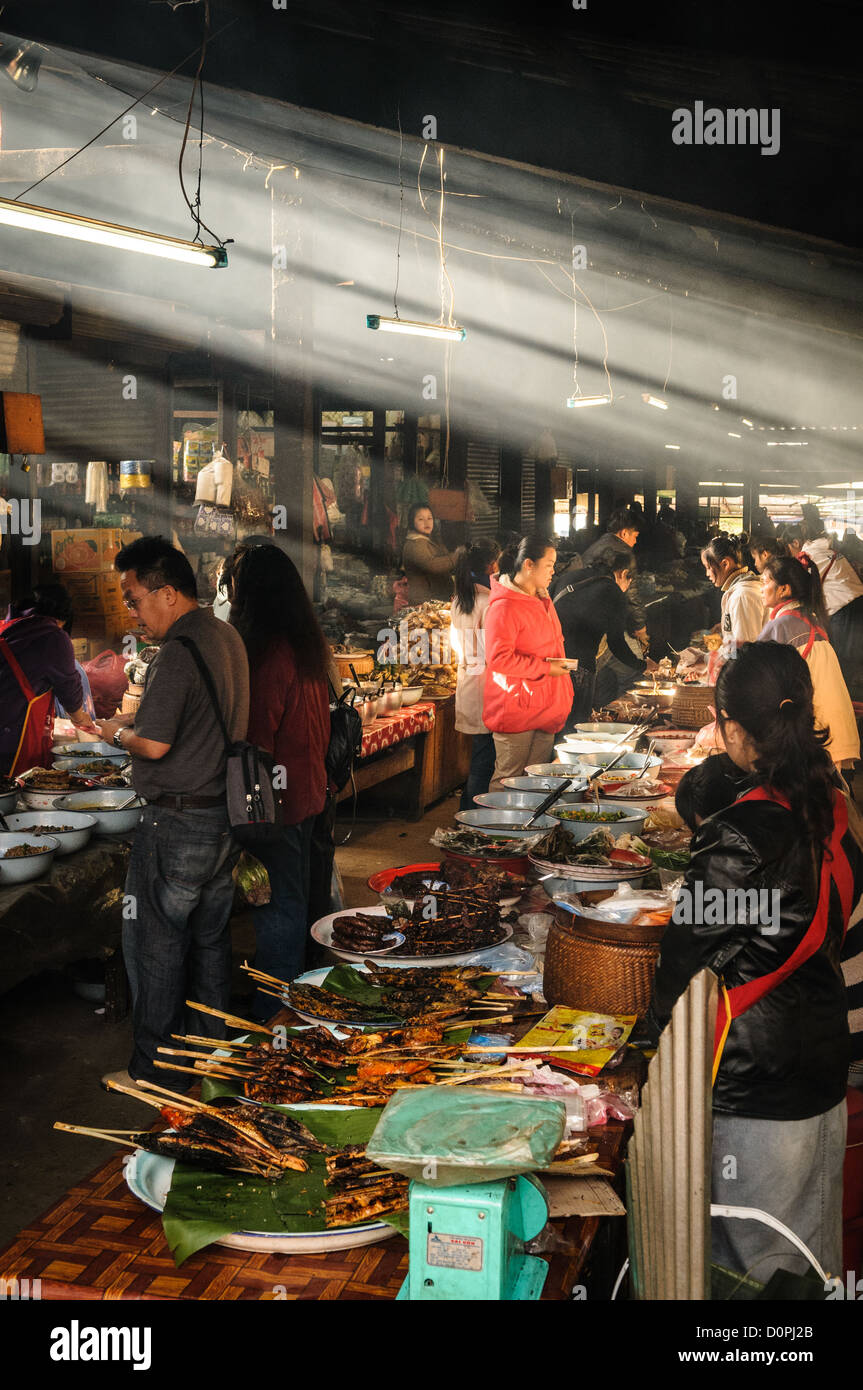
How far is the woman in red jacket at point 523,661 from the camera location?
742 cm

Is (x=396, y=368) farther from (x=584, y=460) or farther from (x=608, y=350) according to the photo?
(x=584, y=460)

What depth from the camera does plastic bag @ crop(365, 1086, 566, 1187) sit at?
176 cm

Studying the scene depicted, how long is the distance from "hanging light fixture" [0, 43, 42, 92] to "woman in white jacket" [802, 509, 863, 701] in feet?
28.0

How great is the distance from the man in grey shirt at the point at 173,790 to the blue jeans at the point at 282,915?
1.93 feet

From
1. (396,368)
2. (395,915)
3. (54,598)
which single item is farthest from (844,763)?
(396,368)

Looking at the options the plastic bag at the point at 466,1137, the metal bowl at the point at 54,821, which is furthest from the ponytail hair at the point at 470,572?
the plastic bag at the point at 466,1137

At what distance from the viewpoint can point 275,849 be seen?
541cm

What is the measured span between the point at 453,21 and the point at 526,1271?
15.3ft

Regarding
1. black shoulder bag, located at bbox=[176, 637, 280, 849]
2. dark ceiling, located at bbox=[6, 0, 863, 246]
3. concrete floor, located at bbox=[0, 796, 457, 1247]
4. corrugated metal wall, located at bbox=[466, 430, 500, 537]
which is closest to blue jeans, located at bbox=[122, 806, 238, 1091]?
black shoulder bag, located at bbox=[176, 637, 280, 849]

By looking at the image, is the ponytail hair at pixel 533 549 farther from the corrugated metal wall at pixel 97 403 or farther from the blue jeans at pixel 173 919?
the corrugated metal wall at pixel 97 403

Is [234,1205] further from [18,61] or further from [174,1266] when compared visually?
[18,61]

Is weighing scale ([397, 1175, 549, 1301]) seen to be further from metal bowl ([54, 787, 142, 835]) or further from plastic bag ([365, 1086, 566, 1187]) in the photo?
metal bowl ([54, 787, 142, 835])

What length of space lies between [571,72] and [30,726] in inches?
175

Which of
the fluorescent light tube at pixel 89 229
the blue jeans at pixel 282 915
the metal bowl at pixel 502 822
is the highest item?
the fluorescent light tube at pixel 89 229
